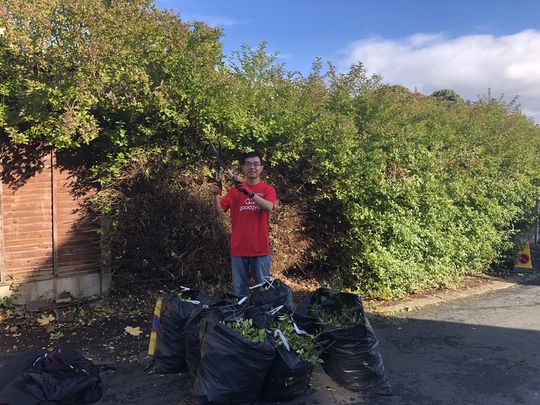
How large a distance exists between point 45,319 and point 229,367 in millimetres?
2770

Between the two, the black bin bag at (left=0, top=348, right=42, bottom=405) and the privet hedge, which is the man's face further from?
the black bin bag at (left=0, top=348, right=42, bottom=405)

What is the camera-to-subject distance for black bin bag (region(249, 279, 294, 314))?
3898 mm

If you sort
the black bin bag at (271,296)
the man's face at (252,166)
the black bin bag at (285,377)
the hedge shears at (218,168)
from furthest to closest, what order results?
the hedge shears at (218,168) → the man's face at (252,166) → the black bin bag at (271,296) → the black bin bag at (285,377)

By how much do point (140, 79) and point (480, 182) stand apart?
5.55 metres

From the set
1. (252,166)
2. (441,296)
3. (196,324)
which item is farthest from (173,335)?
(441,296)

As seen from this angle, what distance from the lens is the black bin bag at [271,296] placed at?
12.8ft

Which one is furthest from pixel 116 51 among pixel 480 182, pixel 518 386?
pixel 480 182

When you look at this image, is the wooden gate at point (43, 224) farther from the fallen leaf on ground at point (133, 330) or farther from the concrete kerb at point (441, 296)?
the concrete kerb at point (441, 296)

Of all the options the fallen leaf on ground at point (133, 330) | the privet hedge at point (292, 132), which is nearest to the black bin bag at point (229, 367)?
the fallen leaf on ground at point (133, 330)

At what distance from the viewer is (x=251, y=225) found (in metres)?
4.38

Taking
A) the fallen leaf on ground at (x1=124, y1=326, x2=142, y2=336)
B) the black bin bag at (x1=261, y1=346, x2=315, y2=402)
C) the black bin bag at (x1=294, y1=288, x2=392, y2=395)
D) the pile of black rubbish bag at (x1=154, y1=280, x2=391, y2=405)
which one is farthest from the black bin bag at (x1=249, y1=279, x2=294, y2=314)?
the fallen leaf on ground at (x1=124, y1=326, x2=142, y2=336)

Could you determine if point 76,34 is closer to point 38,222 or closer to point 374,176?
point 38,222

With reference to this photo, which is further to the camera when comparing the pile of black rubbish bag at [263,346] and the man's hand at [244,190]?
the man's hand at [244,190]

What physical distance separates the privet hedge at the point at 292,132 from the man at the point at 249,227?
2.48 ft
